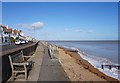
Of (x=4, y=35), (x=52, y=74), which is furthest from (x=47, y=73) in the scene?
(x=4, y=35)

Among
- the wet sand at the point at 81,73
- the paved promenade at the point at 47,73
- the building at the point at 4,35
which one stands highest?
the building at the point at 4,35

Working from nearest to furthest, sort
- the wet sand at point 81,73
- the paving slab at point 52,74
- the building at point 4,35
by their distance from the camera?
the paving slab at point 52,74 < the wet sand at point 81,73 < the building at point 4,35

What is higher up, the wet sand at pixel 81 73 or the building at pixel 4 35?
the building at pixel 4 35

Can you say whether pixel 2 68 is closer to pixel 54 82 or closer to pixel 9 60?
pixel 9 60

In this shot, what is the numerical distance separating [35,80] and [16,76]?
932 millimetres

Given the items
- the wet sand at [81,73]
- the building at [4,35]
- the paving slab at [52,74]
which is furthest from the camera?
the building at [4,35]

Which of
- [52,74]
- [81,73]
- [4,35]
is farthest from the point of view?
[4,35]

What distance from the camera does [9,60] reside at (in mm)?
7641

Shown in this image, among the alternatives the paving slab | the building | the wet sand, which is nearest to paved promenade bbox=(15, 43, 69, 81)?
the paving slab

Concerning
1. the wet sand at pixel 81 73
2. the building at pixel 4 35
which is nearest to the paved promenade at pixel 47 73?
the wet sand at pixel 81 73

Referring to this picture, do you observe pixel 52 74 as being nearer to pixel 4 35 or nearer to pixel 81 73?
pixel 81 73

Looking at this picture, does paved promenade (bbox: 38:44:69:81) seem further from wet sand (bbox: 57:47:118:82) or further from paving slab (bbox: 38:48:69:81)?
wet sand (bbox: 57:47:118:82)

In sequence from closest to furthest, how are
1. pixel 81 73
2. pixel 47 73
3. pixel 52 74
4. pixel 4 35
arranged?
1. pixel 52 74
2. pixel 47 73
3. pixel 81 73
4. pixel 4 35

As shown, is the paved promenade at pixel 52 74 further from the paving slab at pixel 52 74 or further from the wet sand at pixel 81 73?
the wet sand at pixel 81 73
